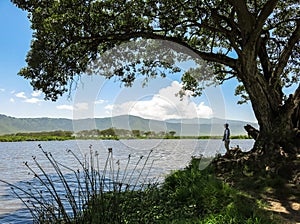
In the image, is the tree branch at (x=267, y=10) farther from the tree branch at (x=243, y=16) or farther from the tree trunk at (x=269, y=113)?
the tree trunk at (x=269, y=113)

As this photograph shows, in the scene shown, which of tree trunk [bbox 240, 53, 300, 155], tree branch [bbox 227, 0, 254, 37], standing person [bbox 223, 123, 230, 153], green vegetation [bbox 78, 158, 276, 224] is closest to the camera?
green vegetation [bbox 78, 158, 276, 224]

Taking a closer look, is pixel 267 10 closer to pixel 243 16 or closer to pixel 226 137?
pixel 243 16

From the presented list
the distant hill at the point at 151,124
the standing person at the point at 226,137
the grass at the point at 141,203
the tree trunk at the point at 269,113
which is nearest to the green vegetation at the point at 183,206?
the grass at the point at 141,203

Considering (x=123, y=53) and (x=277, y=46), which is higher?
(x=277, y=46)

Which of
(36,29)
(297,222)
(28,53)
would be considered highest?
(36,29)

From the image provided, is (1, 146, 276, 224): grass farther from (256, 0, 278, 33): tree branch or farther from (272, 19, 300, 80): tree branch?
(256, 0, 278, 33): tree branch

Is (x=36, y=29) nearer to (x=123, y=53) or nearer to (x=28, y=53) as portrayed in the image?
(x=28, y=53)

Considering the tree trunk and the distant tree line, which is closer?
the distant tree line

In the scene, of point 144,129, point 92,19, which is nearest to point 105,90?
point 144,129

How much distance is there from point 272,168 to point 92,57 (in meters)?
6.00

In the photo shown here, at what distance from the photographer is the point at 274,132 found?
9.59 meters

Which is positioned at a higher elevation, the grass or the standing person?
the standing person

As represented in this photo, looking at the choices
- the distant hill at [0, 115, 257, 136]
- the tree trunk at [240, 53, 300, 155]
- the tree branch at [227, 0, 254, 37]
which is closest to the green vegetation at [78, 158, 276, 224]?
the distant hill at [0, 115, 257, 136]

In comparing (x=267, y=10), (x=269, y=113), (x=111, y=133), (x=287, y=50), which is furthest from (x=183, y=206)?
(x=287, y=50)
